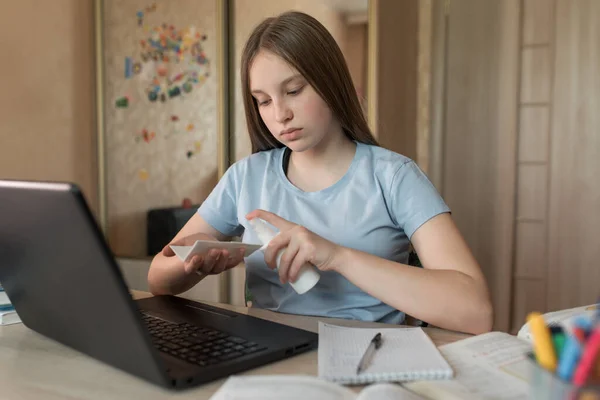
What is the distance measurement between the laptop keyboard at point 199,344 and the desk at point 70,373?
43mm

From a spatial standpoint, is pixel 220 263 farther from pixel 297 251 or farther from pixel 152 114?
pixel 152 114

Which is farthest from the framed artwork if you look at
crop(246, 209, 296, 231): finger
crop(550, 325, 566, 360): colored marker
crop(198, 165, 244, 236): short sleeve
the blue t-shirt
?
crop(550, 325, 566, 360): colored marker

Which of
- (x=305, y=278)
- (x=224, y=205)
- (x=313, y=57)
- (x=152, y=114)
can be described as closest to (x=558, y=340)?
(x=305, y=278)

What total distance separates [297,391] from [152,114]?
2.67m

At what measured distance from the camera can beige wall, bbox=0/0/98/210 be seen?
2.73 metres

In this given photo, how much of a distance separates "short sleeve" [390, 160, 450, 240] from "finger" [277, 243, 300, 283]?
0.30m

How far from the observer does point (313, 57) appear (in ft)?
3.93

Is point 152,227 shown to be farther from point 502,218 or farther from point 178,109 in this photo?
point 502,218

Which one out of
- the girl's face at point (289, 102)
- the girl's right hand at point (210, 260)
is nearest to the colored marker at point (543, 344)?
the girl's right hand at point (210, 260)

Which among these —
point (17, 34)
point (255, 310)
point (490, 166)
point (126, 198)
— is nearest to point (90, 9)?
point (17, 34)

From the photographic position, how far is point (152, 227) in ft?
10.2

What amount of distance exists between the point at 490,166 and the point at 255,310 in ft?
7.46

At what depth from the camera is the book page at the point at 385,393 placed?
582mm

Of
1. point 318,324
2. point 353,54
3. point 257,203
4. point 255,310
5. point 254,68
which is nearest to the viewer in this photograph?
point 318,324
